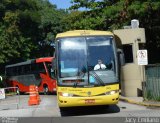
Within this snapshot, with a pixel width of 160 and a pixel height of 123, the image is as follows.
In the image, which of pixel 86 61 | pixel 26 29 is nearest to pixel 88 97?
pixel 86 61

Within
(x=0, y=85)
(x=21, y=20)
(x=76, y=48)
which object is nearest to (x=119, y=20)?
(x=76, y=48)

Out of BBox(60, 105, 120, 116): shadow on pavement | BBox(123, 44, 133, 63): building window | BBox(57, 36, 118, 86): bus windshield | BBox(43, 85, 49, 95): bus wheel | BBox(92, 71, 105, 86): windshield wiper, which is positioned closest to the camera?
BBox(92, 71, 105, 86): windshield wiper

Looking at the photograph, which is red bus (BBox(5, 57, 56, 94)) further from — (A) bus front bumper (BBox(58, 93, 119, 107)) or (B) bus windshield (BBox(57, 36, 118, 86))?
(A) bus front bumper (BBox(58, 93, 119, 107))

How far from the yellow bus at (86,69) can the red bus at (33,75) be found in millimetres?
13429

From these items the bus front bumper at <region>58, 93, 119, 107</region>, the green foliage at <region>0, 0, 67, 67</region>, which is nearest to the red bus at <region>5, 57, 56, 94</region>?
the green foliage at <region>0, 0, 67, 67</region>

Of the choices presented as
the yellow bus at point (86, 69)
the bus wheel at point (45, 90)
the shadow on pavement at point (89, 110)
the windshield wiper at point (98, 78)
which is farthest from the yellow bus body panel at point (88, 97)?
the bus wheel at point (45, 90)

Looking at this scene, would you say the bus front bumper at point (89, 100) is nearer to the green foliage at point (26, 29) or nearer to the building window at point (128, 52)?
the building window at point (128, 52)

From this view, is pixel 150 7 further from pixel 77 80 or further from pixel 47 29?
pixel 47 29

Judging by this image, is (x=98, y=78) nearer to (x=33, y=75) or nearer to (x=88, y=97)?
(x=88, y=97)

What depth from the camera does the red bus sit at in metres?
36.4

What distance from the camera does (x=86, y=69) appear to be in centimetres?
1877

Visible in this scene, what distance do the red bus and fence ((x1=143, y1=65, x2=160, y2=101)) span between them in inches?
418

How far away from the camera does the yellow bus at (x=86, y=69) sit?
18375 millimetres

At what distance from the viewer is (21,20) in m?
58.2
